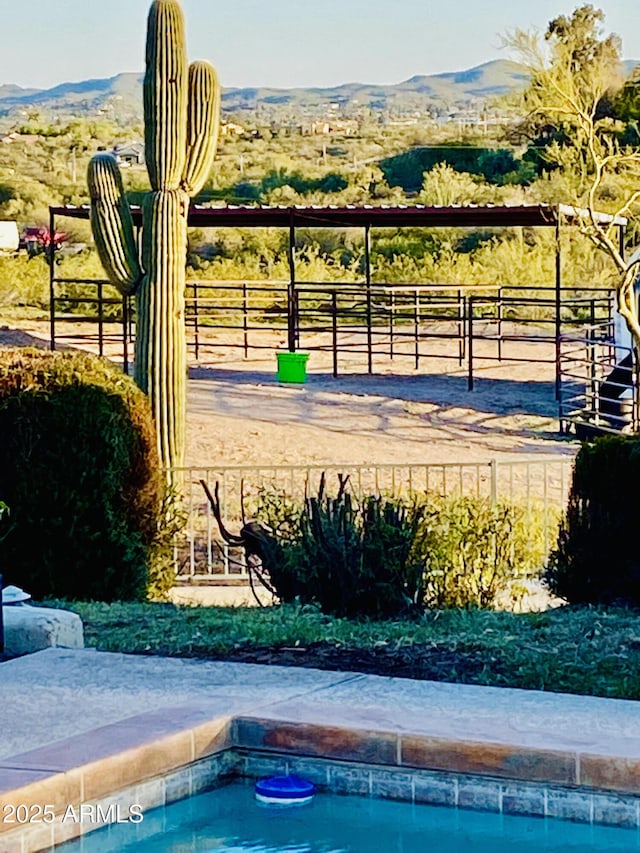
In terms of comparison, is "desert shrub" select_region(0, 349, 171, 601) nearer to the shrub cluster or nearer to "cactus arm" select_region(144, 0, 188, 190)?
the shrub cluster

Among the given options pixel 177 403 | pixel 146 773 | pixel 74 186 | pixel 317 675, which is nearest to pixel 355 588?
pixel 317 675

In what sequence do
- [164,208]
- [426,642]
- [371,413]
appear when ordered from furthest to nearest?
[371,413] < [164,208] < [426,642]

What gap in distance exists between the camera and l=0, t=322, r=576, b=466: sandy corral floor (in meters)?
16.7

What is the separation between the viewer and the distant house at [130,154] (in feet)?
182

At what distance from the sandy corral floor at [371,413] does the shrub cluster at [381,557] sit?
270 inches

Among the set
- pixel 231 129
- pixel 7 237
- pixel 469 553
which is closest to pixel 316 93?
pixel 231 129

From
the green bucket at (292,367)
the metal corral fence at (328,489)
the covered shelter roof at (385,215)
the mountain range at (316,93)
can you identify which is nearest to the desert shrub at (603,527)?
the metal corral fence at (328,489)

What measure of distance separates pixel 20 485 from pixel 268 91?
159 metres

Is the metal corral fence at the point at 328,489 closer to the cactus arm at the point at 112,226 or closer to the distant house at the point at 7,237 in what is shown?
the cactus arm at the point at 112,226

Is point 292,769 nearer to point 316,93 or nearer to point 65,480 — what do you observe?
point 65,480

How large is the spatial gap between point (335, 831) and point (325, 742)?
0.29 meters

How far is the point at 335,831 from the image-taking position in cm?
524

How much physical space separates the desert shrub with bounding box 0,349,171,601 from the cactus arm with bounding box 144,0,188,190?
16.9 ft

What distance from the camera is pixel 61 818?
187 inches
